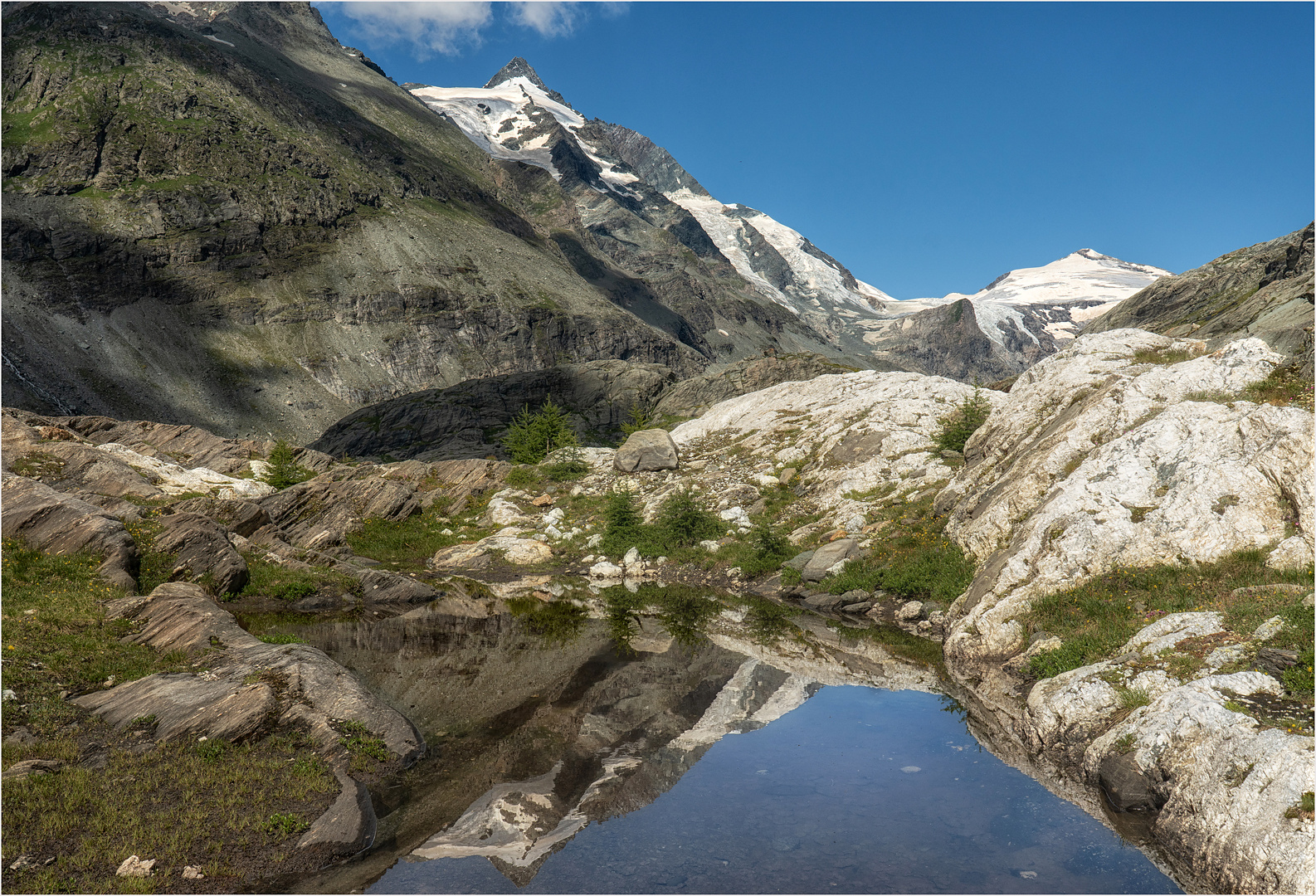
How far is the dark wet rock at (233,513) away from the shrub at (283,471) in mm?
17269

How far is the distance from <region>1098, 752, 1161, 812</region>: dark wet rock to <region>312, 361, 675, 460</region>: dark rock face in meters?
122

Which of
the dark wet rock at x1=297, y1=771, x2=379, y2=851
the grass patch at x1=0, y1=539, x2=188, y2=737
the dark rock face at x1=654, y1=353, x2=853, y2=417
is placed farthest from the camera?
the dark rock face at x1=654, y1=353, x2=853, y2=417

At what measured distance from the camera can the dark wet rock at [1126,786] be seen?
41.1ft

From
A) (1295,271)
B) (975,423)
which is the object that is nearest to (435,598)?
(975,423)

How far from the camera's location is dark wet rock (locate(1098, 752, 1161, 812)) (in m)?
12.5

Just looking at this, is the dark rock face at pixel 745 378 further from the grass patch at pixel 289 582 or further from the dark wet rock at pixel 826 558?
the grass patch at pixel 289 582

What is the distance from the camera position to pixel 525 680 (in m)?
22.5

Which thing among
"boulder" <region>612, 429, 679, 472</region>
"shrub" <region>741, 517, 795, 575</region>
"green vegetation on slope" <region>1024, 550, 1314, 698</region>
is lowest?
"shrub" <region>741, 517, 795, 575</region>

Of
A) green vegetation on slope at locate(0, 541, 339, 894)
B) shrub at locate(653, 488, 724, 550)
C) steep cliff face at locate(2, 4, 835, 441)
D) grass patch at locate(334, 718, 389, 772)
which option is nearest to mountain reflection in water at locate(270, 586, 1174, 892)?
grass patch at locate(334, 718, 389, 772)

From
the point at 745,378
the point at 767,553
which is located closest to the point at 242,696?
the point at 767,553

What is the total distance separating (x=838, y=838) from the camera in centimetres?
1281

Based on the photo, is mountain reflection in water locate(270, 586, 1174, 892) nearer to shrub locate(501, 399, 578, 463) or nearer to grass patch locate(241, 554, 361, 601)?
grass patch locate(241, 554, 361, 601)

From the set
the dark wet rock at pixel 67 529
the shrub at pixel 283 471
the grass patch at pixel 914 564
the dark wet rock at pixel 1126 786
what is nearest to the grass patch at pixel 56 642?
the dark wet rock at pixel 67 529

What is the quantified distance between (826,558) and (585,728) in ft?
60.8
